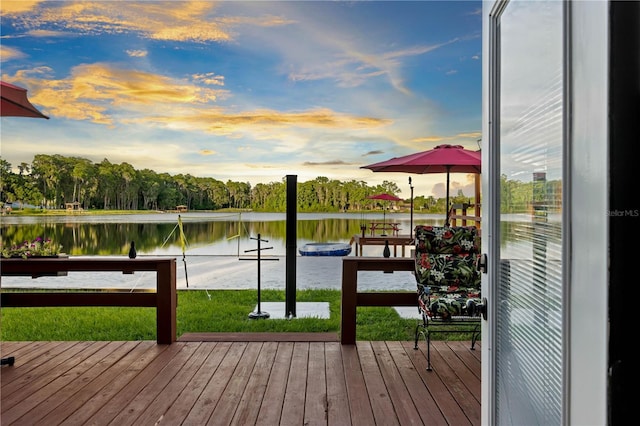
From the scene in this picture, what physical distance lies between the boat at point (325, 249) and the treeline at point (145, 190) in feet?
10.0

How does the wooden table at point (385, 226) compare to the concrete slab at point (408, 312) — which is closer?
the concrete slab at point (408, 312)

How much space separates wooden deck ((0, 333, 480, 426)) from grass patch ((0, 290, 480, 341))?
2.42ft

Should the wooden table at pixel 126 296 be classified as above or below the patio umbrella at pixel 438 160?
below

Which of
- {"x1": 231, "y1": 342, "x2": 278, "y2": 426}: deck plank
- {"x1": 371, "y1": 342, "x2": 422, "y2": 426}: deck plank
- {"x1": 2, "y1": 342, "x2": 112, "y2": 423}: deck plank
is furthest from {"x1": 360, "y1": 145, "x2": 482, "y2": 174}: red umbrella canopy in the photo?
{"x1": 2, "y1": 342, "x2": 112, "y2": 423}: deck plank

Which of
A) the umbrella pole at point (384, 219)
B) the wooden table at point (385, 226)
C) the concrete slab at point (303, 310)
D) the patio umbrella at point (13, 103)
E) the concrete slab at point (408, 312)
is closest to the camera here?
the patio umbrella at point (13, 103)


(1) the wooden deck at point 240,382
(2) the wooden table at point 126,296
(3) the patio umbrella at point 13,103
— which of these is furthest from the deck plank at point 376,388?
(3) the patio umbrella at point 13,103

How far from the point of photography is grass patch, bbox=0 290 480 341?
14.3ft

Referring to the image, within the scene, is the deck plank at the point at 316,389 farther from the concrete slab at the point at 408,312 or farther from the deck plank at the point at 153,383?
the concrete slab at the point at 408,312

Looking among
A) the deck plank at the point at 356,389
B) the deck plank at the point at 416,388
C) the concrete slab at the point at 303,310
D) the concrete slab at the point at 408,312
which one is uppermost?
the deck plank at the point at 356,389

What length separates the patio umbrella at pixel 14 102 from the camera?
10.1ft

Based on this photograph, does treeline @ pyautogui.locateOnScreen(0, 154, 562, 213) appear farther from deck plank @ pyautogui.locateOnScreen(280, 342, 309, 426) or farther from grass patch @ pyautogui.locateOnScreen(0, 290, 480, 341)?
deck plank @ pyautogui.locateOnScreen(280, 342, 309, 426)

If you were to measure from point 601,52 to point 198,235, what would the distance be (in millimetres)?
8253

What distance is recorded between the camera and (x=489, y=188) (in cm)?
137

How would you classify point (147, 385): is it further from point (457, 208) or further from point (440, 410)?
point (457, 208)
